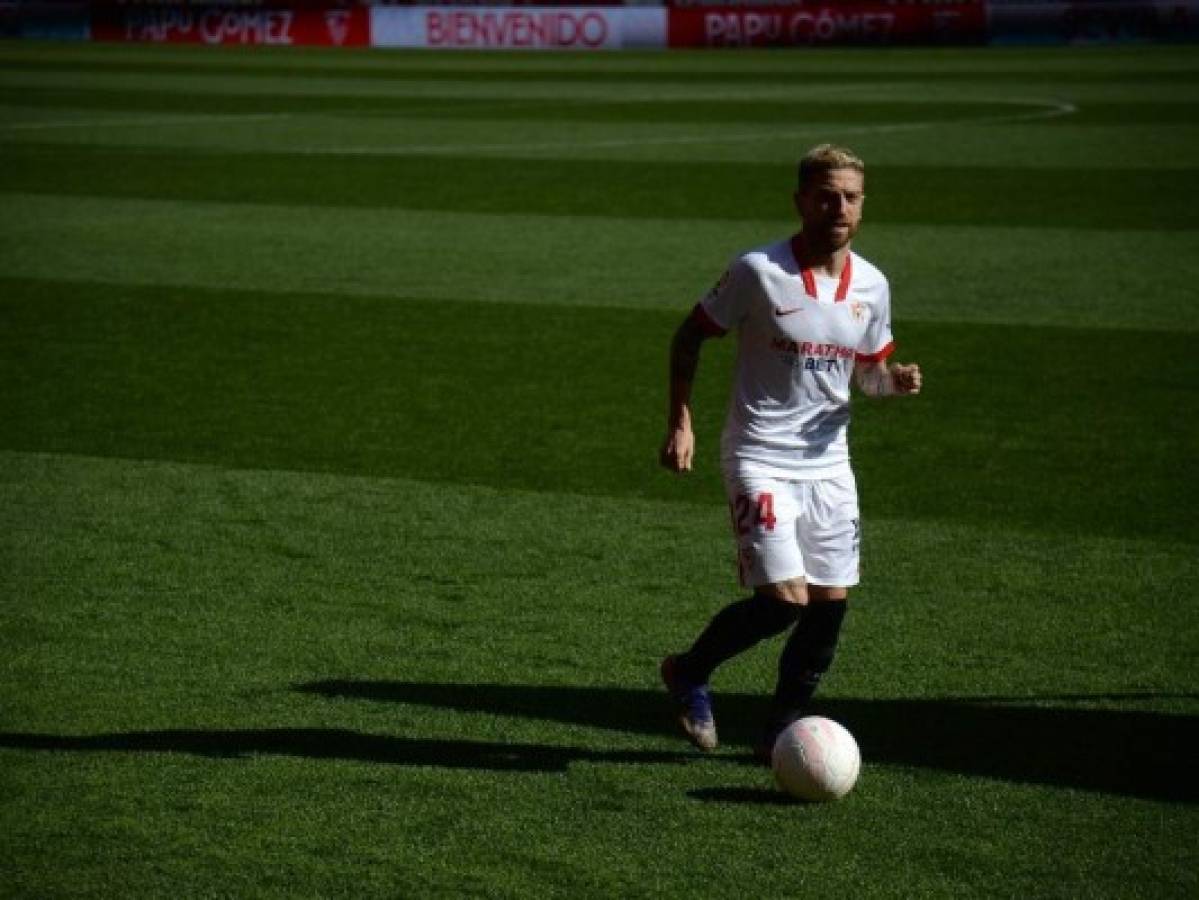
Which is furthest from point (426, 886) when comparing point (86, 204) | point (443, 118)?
point (443, 118)

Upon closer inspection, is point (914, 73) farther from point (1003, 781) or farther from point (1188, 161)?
point (1003, 781)

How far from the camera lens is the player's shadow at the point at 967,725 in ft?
19.3

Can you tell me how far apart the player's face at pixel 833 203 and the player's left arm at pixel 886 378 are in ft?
Result: 1.40

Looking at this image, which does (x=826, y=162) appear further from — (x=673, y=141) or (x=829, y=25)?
(x=829, y=25)

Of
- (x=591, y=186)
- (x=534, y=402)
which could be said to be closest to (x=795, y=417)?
(x=534, y=402)

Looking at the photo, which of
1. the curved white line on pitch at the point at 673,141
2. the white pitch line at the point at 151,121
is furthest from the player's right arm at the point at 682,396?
the white pitch line at the point at 151,121

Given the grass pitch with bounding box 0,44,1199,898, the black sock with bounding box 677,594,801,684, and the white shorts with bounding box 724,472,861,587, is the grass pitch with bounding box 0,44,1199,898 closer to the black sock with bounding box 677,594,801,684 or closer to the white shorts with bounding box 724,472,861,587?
the black sock with bounding box 677,594,801,684

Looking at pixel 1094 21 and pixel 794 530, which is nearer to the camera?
pixel 794 530

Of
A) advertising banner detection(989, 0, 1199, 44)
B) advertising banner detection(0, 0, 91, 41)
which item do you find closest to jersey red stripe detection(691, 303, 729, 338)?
advertising banner detection(989, 0, 1199, 44)

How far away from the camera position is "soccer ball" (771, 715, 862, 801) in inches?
218

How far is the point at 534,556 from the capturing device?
813 centimetres

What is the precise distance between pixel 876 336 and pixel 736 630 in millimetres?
931

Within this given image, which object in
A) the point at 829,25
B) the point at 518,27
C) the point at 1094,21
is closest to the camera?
the point at 1094,21

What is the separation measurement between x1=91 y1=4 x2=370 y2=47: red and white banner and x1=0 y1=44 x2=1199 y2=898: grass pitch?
28043mm
